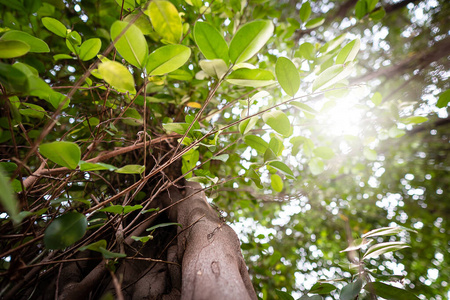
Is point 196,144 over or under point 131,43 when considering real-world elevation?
under

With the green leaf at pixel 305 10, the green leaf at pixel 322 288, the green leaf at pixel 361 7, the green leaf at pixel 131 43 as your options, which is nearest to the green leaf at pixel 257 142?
the green leaf at pixel 131 43

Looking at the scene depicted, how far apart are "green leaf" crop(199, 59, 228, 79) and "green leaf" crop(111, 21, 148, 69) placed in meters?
0.16

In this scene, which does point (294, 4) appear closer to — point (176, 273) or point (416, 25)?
point (416, 25)

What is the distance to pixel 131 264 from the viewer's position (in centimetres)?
108

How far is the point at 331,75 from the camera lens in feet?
2.05

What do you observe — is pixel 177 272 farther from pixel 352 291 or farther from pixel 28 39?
pixel 28 39

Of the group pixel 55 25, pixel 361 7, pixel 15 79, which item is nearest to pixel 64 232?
pixel 15 79

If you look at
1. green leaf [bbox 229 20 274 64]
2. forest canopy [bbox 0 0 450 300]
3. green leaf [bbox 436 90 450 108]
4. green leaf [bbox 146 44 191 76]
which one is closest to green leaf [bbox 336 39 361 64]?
forest canopy [bbox 0 0 450 300]

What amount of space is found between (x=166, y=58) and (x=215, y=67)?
14 cm

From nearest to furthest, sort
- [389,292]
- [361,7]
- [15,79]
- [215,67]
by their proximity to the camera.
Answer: [15,79], [215,67], [389,292], [361,7]

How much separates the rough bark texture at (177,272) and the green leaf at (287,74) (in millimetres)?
493

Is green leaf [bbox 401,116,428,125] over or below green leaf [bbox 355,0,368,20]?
below

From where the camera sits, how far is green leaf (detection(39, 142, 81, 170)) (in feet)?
1.53

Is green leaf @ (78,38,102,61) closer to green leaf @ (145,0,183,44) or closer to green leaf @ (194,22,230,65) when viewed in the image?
green leaf @ (145,0,183,44)
